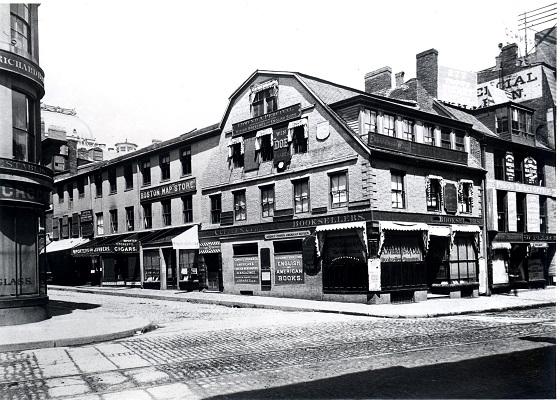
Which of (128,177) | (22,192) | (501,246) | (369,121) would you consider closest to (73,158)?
(128,177)

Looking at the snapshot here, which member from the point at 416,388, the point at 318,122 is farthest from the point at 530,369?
the point at 318,122

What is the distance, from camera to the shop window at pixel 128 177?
36.1m

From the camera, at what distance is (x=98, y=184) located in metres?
38.8

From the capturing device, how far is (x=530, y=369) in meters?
8.40

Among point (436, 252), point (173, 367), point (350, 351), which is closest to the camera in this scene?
point (173, 367)

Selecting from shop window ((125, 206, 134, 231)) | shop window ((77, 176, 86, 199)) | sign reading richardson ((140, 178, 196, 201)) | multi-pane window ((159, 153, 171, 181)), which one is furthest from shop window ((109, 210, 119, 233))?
multi-pane window ((159, 153, 171, 181))

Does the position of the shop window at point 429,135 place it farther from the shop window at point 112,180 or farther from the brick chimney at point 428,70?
the shop window at point 112,180

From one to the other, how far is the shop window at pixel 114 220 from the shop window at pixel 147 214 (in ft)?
10.9

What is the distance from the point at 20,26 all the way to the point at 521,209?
2665 centimetres

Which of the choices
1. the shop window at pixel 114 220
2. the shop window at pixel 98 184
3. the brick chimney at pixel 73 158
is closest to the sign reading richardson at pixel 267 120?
the shop window at pixel 114 220

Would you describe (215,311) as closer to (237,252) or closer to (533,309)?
(237,252)

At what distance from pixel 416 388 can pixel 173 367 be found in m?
4.28

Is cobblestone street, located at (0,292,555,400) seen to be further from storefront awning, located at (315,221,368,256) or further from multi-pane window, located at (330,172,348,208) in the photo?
multi-pane window, located at (330,172,348,208)

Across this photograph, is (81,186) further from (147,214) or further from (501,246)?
(501,246)
